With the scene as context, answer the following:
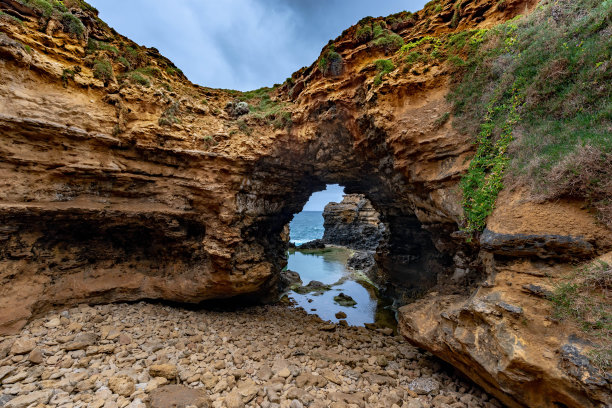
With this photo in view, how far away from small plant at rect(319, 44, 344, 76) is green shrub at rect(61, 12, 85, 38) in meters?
8.95

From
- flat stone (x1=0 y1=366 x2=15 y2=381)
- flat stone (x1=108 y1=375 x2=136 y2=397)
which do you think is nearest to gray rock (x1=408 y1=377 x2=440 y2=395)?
flat stone (x1=108 y1=375 x2=136 y2=397)

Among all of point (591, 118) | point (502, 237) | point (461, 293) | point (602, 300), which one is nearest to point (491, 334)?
point (602, 300)

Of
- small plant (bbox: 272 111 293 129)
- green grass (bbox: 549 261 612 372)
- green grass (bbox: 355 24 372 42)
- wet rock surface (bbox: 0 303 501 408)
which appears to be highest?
green grass (bbox: 355 24 372 42)

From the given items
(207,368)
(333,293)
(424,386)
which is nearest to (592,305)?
(424,386)

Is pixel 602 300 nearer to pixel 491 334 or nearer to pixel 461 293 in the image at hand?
pixel 491 334

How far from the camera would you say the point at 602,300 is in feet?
10.2

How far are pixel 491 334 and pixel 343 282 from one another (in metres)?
14.1

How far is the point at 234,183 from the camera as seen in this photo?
9.28 m

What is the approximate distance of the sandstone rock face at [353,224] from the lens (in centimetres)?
3244

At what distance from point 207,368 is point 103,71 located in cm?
1036

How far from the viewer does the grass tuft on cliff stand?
12.9 feet

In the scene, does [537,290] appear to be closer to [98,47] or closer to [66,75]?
[66,75]

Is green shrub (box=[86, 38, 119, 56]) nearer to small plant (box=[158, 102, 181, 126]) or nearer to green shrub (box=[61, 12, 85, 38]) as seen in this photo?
green shrub (box=[61, 12, 85, 38])

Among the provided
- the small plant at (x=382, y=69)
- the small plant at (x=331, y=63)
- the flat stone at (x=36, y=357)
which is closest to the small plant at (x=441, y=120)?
the small plant at (x=382, y=69)
